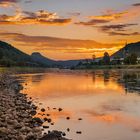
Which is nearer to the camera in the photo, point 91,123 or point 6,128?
point 6,128

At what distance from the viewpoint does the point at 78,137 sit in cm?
1961

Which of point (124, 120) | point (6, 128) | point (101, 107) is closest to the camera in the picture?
point (6, 128)

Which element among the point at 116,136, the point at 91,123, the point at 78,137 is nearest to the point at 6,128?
the point at 78,137

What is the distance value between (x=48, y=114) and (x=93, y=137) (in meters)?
8.18

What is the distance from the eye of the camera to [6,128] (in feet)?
58.3

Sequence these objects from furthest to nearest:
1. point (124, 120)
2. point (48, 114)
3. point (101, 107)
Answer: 1. point (101, 107)
2. point (48, 114)
3. point (124, 120)

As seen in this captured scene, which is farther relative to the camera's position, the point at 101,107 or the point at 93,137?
the point at 101,107

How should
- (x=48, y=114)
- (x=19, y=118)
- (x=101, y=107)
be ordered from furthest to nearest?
(x=101, y=107) < (x=48, y=114) < (x=19, y=118)

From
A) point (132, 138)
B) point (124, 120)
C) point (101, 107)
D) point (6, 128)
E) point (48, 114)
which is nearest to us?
point (6, 128)

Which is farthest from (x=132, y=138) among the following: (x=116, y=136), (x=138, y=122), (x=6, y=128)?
(x=6, y=128)

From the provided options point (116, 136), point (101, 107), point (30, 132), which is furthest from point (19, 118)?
point (101, 107)

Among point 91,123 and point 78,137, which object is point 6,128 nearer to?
point 78,137

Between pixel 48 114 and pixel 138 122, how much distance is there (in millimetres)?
7093

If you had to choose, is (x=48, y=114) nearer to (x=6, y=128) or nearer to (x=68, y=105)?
(x=68, y=105)
